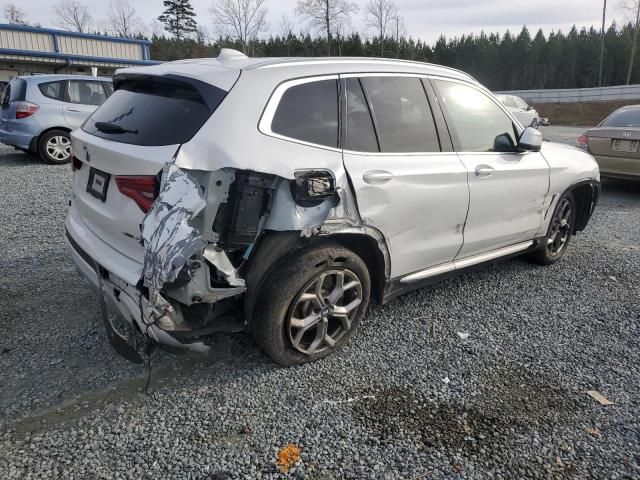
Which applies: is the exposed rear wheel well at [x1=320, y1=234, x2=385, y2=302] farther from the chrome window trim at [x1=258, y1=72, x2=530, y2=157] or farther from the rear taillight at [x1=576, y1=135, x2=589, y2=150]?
the rear taillight at [x1=576, y1=135, x2=589, y2=150]

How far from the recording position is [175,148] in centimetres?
253

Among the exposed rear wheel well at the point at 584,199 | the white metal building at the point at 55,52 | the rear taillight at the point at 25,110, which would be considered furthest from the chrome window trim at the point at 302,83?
the white metal building at the point at 55,52

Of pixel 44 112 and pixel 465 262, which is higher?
pixel 44 112

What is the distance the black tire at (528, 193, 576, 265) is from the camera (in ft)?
15.8

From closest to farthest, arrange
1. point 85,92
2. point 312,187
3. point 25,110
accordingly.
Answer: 1. point 312,187
2. point 25,110
3. point 85,92

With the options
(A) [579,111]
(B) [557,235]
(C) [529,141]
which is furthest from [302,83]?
(A) [579,111]

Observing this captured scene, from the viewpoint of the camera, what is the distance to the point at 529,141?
159 inches

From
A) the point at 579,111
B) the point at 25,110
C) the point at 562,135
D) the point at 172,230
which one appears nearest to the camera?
the point at 172,230

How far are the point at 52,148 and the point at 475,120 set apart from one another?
29.5 ft

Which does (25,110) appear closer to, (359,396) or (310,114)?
(310,114)

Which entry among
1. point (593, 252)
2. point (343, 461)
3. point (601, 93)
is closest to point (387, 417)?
point (343, 461)

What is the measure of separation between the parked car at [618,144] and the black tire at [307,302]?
6948 millimetres

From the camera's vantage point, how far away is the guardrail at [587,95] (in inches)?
1432

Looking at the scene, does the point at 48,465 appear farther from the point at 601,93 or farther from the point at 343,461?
the point at 601,93
